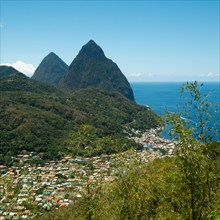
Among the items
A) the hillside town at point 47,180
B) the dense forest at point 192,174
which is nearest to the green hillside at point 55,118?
the hillside town at point 47,180

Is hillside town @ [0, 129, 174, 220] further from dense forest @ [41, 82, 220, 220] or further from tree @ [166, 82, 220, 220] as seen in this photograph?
tree @ [166, 82, 220, 220]

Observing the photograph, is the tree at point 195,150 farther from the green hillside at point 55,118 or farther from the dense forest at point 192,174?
the green hillside at point 55,118

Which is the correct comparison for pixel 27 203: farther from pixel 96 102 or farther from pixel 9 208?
pixel 96 102

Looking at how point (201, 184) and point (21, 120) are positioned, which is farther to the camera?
point (21, 120)

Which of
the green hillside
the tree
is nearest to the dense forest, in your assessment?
the tree

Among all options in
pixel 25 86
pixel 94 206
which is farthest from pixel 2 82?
pixel 94 206
